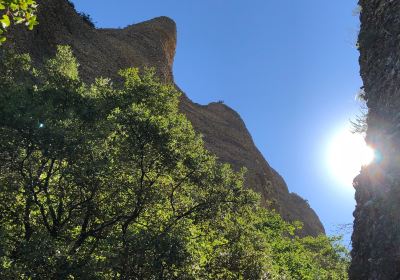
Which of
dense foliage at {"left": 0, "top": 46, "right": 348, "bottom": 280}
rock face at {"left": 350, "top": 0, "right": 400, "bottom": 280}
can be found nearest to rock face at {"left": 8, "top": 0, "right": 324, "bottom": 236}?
→ dense foliage at {"left": 0, "top": 46, "right": 348, "bottom": 280}

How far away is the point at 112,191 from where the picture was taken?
49.3 ft

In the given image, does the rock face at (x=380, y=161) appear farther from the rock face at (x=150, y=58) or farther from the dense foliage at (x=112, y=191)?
the rock face at (x=150, y=58)

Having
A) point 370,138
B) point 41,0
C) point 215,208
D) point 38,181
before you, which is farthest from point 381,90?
point 41,0

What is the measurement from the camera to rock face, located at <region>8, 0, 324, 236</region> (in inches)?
1806

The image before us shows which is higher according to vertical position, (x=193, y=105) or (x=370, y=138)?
(x=193, y=105)

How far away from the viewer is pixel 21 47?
37.7 meters

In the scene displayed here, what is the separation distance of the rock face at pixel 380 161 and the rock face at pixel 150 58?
30.6 metres

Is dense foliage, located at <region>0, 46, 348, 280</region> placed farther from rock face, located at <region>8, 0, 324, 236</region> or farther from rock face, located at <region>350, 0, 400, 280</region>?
rock face, located at <region>8, 0, 324, 236</region>

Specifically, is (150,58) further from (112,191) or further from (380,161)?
(380,161)

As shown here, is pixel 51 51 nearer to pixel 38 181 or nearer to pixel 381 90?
pixel 38 181

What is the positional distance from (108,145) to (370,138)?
9.13m

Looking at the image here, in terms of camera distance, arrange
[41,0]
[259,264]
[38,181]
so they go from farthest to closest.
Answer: [41,0] → [259,264] → [38,181]

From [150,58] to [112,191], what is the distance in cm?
5018

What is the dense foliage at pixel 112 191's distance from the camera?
1246 centimetres
